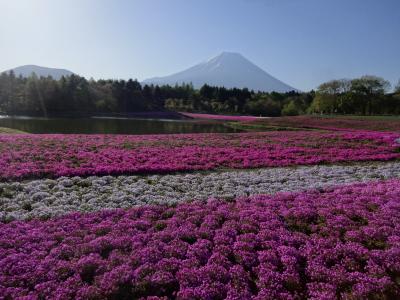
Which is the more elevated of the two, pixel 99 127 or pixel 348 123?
pixel 348 123

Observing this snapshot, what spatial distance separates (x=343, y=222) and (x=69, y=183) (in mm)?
13337

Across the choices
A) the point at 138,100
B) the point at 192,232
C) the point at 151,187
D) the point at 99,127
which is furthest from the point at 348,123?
the point at 138,100

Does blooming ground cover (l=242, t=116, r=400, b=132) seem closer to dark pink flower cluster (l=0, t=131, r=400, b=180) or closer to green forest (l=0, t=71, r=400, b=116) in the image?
dark pink flower cluster (l=0, t=131, r=400, b=180)

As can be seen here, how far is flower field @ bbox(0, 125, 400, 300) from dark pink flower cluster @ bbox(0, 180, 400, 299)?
0.04 metres

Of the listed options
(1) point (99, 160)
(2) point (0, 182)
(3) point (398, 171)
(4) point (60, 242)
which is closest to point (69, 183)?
(2) point (0, 182)

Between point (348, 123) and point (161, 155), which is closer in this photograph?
point (161, 155)

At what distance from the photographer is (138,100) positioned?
5620 inches

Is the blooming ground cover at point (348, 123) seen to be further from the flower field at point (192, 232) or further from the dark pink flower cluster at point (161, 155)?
the flower field at point (192, 232)

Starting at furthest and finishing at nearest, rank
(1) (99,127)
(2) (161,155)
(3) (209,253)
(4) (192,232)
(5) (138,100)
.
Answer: (5) (138,100) → (1) (99,127) → (2) (161,155) → (4) (192,232) → (3) (209,253)

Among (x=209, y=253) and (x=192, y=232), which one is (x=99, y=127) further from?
(x=209, y=253)

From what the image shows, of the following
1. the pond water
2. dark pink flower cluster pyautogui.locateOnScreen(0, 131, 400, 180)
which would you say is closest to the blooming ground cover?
the pond water

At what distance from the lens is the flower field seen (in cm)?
791

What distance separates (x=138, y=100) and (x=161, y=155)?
121359 mm

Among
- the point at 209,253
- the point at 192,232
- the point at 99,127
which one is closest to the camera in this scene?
the point at 209,253
